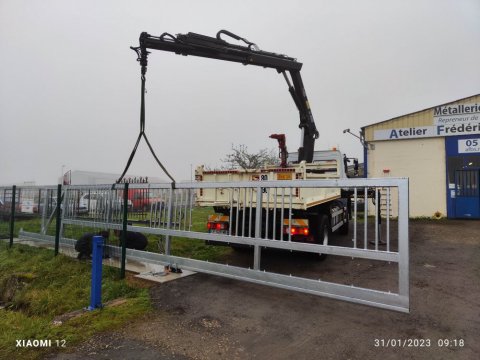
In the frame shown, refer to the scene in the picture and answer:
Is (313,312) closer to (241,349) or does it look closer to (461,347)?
(241,349)

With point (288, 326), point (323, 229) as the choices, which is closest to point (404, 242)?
point (288, 326)

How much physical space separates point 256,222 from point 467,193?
13.1m

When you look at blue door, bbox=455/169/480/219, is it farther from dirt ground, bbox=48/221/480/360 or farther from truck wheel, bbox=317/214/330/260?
truck wheel, bbox=317/214/330/260

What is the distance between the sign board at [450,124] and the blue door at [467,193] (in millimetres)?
1771

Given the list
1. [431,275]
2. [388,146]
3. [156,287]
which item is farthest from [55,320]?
[388,146]

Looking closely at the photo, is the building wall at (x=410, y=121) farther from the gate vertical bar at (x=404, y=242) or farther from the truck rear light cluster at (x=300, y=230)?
the gate vertical bar at (x=404, y=242)

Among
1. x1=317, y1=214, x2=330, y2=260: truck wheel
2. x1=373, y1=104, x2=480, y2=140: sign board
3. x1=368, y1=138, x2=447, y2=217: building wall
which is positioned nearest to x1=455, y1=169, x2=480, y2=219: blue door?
x1=368, y1=138, x2=447, y2=217: building wall

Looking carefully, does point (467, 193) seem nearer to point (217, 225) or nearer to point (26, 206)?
point (217, 225)

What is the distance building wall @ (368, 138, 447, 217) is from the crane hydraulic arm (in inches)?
322

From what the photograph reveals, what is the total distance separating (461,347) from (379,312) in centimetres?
97

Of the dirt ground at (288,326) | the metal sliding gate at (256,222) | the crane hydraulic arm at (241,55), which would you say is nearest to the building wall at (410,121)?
the crane hydraulic arm at (241,55)

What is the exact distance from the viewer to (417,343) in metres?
3.35

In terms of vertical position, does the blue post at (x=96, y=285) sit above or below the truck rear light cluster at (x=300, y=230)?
below

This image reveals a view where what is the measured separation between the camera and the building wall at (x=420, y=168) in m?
14.4
